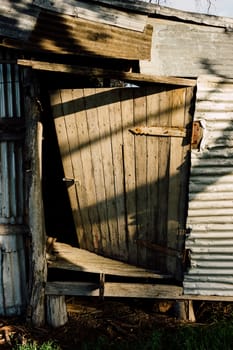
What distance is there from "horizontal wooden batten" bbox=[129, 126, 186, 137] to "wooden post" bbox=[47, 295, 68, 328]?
2.24m

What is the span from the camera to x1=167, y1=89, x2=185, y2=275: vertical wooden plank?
477cm

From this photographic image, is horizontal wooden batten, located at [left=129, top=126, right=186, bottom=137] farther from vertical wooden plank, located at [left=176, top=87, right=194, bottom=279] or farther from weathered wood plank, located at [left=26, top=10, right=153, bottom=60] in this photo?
weathered wood plank, located at [left=26, top=10, right=153, bottom=60]

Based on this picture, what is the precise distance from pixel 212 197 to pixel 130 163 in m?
1.03

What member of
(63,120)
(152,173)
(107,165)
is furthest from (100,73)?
(152,173)

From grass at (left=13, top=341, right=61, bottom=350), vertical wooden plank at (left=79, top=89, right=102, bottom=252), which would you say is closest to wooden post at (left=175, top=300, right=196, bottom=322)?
vertical wooden plank at (left=79, top=89, right=102, bottom=252)

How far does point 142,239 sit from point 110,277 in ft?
2.82

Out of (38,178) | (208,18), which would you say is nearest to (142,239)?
(38,178)

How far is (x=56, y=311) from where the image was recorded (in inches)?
206

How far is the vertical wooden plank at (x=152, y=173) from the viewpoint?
15.9ft

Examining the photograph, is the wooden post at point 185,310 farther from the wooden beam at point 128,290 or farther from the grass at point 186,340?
the grass at point 186,340

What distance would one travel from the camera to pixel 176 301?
17.3 feet

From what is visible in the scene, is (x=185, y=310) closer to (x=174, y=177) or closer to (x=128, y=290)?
(x=128, y=290)

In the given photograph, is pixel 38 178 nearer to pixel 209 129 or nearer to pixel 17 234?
pixel 17 234

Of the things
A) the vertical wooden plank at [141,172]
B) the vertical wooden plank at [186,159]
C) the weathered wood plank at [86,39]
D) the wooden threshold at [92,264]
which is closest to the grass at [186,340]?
the wooden threshold at [92,264]
